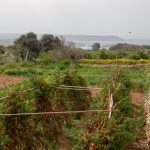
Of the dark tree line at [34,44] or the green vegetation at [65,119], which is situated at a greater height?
the green vegetation at [65,119]

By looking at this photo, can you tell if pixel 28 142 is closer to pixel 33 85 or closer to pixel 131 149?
pixel 33 85

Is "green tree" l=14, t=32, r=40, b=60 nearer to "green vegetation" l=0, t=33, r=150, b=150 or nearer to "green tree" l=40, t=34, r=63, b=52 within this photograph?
"green tree" l=40, t=34, r=63, b=52

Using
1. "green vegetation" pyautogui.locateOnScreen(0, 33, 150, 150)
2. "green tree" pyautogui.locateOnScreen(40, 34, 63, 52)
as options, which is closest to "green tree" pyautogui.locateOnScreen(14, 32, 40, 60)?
"green tree" pyautogui.locateOnScreen(40, 34, 63, 52)

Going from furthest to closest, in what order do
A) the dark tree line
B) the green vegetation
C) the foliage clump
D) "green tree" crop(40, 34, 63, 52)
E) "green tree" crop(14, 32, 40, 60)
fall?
1. "green tree" crop(40, 34, 63, 52)
2. "green tree" crop(14, 32, 40, 60)
3. the dark tree line
4. the foliage clump
5. the green vegetation

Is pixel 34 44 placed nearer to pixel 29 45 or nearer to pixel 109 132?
pixel 29 45

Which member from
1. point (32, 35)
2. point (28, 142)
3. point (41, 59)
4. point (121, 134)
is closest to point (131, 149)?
point (121, 134)

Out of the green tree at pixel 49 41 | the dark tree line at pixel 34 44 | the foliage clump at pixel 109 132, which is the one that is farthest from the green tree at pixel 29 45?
the foliage clump at pixel 109 132

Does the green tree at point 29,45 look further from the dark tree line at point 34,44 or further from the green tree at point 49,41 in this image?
the green tree at point 49,41

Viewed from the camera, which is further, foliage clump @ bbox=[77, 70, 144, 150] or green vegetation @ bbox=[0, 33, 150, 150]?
foliage clump @ bbox=[77, 70, 144, 150]

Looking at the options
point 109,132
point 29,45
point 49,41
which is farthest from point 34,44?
point 109,132

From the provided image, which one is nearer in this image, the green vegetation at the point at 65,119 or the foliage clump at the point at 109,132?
the green vegetation at the point at 65,119

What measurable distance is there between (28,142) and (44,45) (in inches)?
1231

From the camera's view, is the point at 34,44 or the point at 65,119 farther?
the point at 34,44

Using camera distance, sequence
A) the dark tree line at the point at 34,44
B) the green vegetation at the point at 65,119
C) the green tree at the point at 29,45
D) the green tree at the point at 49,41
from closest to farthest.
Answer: the green vegetation at the point at 65,119, the dark tree line at the point at 34,44, the green tree at the point at 29,45, the green tree at the point at 49,41
